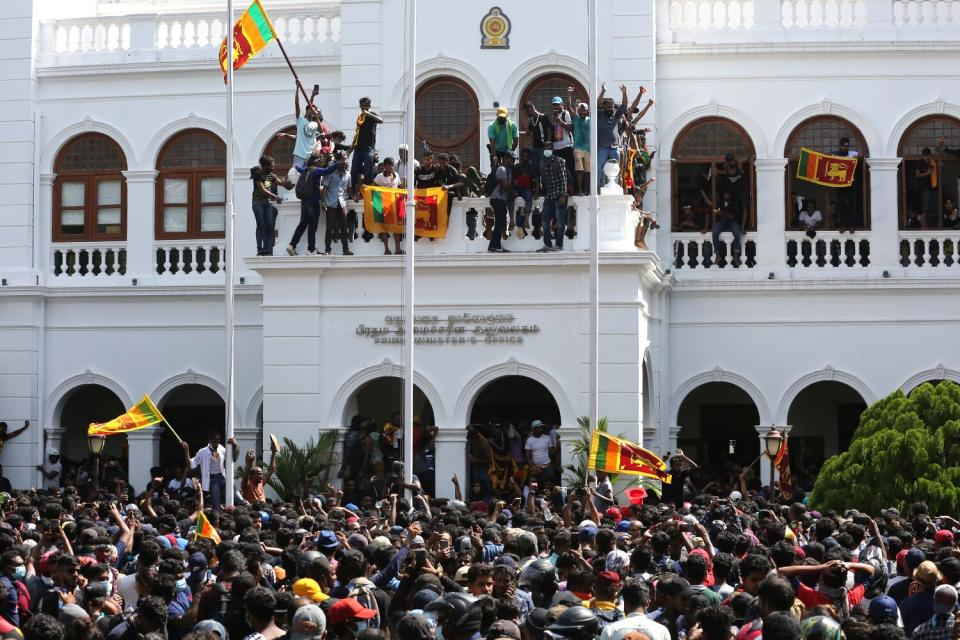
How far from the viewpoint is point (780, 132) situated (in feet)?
88.3

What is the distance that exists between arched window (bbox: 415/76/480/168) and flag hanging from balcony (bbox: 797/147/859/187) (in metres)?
5.54

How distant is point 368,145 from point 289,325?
3030 millimetres

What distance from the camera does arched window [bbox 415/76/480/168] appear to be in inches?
1073

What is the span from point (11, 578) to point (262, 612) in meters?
3.08

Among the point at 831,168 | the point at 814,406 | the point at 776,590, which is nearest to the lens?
the point at 776,590

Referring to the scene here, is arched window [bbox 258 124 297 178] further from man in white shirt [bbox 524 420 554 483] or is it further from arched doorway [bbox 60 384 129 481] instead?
man in white shirt [bbox 524 420 554 483]

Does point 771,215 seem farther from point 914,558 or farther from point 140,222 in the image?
point 914,558

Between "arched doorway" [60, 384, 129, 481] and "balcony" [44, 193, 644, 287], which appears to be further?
"arched doorway" [60, 384, 129, 481]

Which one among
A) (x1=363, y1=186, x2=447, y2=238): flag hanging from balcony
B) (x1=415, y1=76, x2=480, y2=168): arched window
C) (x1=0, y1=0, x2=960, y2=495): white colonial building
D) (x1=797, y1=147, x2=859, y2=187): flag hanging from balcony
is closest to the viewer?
(x1=363, y1=186, x2=447, y2=238): flag hanging from balcony

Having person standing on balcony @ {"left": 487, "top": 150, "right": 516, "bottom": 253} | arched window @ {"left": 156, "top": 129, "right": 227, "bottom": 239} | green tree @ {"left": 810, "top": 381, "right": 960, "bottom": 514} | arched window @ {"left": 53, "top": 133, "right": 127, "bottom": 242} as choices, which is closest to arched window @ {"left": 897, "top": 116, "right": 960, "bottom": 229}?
person standing on balcony @ {"left": 487, "top": 150, "right": 516, "bottom": 253}

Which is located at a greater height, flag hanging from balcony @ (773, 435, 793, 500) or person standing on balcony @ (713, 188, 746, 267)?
person standing on balcony @ (713, 188, 746, 267)

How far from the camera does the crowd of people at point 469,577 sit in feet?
29.0

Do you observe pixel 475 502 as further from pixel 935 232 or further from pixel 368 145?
pixel 935 232

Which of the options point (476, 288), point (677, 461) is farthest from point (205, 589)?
point (476, 288)
